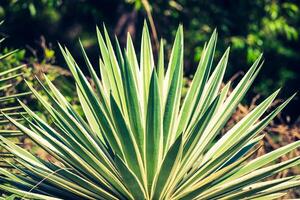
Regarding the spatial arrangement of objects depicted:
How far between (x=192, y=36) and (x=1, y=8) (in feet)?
10.2

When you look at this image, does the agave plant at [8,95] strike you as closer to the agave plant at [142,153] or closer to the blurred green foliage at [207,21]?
the agave plant at [142,153]

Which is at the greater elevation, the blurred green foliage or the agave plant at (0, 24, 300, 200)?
the agave plant at (0, 24, 300, 200)

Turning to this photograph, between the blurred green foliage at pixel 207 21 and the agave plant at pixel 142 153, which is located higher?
the agave plant at pixel 142 153

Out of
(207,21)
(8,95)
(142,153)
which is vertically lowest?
(207,21)

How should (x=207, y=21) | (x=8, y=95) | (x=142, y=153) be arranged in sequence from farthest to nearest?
(x=207, y=21)
(x=8, y=95)
(x=142, y=153)

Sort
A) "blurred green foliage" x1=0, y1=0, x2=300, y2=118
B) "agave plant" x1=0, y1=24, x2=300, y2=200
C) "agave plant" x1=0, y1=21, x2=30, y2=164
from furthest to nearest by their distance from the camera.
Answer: "blurred green foliage" x1=0, y1=0, x2=300, y2=118 < "agave plant" x1=0, y1=21, x2=30, y2=164 < "agave plant" x1=0, y1=24, x2=300, y2=200

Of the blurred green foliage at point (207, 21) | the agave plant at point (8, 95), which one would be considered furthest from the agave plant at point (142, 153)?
the blurred green foliage at point (207, 21)

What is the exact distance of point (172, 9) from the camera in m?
10.3

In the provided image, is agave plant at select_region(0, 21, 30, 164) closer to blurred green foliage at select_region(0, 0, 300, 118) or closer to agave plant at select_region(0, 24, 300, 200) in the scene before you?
agave plant at select_region(0, 24, 300, 200)

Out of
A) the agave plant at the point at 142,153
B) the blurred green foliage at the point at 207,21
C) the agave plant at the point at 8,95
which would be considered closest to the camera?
the agave plant at the point at 142,153

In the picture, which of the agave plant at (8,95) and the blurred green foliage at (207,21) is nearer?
the agave plant at (8,95)

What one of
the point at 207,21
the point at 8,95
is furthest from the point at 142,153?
the point at 207,21

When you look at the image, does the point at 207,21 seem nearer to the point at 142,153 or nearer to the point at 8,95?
the point at 8,95

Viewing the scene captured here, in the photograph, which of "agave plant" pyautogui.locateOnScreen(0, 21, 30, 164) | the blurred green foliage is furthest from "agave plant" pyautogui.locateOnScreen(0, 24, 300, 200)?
the blurred green foliage
